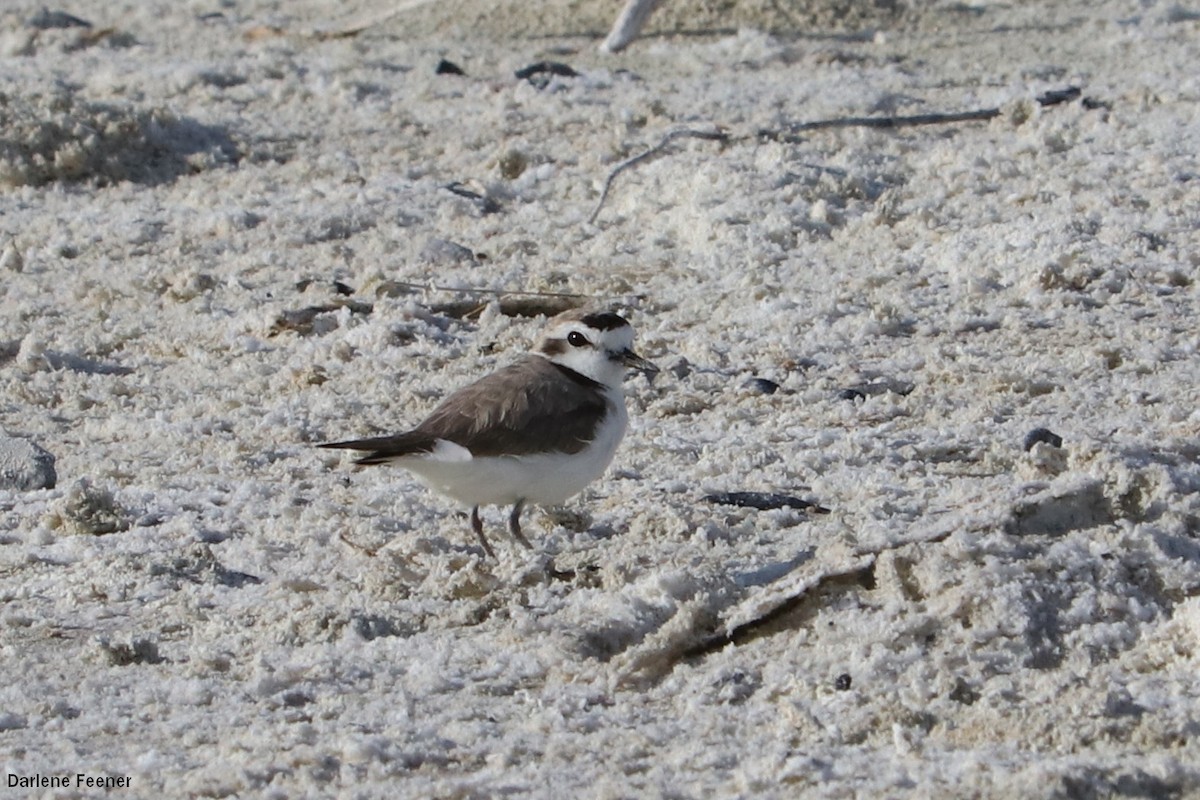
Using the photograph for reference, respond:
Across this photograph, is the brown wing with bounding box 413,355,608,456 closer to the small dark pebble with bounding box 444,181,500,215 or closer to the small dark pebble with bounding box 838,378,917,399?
the small dark pebble with bounding box 838,378,917,399

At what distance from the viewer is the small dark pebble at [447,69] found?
10602 millimetres

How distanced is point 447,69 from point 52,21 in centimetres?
315

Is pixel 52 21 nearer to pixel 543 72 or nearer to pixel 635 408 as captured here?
pixel 543 72

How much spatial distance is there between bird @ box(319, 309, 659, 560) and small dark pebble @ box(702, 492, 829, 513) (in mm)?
360

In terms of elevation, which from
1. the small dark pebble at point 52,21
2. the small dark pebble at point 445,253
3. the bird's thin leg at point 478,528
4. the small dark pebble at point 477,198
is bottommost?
the bird's thin leg at point 478,528

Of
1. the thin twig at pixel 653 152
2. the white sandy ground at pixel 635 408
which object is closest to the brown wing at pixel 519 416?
the white sandy ground at pixel 635 408

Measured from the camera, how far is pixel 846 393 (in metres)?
6.42

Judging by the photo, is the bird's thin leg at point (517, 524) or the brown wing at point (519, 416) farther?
the bird's thin leg at point (517, 524)

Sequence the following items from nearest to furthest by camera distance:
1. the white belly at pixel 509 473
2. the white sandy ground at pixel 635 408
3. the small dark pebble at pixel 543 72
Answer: the white sandy ground at pixel 635 408 → the white belly at pixel 509 473 → the small dark pebble at pixel 543 72

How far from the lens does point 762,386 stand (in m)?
6.53

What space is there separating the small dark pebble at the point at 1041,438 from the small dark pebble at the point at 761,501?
0.76 metres

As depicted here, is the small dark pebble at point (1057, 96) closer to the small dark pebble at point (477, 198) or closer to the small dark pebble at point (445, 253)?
the small dark pebble at point (477, 198)

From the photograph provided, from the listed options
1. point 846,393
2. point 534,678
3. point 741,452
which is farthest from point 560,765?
point 846,393

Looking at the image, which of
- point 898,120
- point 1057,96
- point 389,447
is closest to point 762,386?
point 389,447
